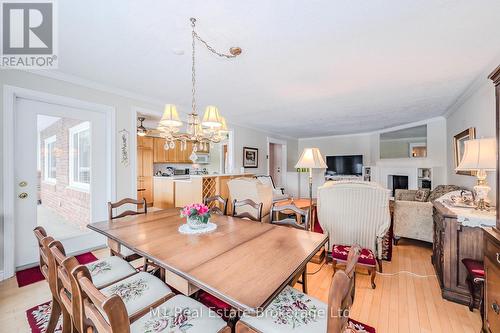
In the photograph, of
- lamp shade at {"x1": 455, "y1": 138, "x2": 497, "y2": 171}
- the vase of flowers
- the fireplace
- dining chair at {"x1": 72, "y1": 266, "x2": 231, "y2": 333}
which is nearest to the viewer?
dining chair at {"x1": 72, "y1": 266, "x2": 231, "y2": 333}

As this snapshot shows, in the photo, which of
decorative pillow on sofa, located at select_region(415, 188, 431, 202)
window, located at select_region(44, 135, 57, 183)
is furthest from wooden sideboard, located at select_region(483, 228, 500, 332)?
window, located at select_region(44, 135, 57, 183)

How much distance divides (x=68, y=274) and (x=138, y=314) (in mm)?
448

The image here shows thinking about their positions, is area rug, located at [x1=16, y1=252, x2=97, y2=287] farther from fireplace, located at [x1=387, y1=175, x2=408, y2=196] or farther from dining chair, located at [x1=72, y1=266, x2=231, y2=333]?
fireplace, located at [x1=387, y1=175, x2=408, y2=196]

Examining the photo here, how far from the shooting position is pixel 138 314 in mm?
1182

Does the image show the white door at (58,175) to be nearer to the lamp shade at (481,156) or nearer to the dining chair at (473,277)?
the dining chair at (473,277)

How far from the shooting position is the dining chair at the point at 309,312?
33.1 inches

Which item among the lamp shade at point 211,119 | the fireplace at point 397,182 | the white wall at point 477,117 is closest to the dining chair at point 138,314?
the lamp shade at point 211,119

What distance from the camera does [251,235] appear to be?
1.69 meters

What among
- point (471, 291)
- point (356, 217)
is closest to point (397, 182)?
point (356, 217)

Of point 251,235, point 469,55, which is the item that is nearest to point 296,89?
point 469,55

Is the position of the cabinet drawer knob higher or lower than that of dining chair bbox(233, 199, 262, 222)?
lower

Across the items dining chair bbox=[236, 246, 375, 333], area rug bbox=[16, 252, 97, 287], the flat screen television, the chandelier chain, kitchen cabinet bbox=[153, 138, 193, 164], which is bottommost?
area rug bbox=[16, 252, 97, 287]

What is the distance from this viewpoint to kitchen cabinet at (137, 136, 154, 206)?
6.01 meters

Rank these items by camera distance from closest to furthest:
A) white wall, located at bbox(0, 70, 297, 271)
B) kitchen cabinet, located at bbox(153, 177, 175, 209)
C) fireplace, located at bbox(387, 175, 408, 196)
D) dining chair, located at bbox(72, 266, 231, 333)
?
dining chair, located at bbox(72, 266, 231, 333) < white wall, located at bbox(0, 70, 297, 271) < kitchen cabinet, located at bbox(153, 177, 175, 209) < fireplace, located at bbox(387, 175, 408, 196)
